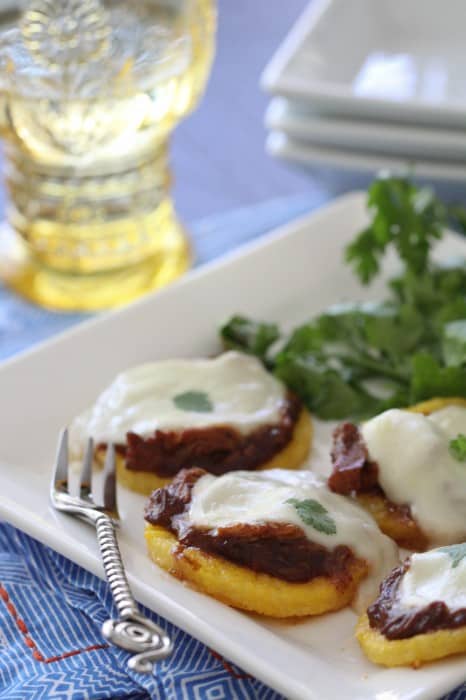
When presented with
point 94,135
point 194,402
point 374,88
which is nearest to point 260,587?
point 194,402

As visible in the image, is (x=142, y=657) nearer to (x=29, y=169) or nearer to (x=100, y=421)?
(x=100, y=421)

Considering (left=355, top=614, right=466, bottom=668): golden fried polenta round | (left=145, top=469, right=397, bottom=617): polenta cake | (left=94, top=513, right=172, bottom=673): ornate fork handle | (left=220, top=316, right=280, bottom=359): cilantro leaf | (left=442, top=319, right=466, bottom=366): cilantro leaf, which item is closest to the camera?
(left=94, top=513, right=172, bottom=673): ornate fork handle

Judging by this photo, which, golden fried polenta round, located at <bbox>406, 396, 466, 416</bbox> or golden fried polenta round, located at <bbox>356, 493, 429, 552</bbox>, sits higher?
golden fried polenta round, located at <bbox>406, 396, 466, 416</bbox>

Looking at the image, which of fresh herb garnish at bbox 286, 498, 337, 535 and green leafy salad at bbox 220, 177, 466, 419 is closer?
fresh herb garnish at bbox 286, 498, 337, 535

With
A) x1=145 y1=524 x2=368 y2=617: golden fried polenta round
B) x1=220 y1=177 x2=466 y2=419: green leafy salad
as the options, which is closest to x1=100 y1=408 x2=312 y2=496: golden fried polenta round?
x1=220 y1=177 x2=466 y2=419: green leafy salad

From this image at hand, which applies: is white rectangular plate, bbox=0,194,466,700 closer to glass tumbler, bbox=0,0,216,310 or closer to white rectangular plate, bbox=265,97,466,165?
white rectangular plate, bbox=265,97,466,165

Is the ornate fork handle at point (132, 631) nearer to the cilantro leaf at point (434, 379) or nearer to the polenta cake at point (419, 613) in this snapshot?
the polenta cake at point (419, 613)

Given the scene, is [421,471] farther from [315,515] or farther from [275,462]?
[275,462]

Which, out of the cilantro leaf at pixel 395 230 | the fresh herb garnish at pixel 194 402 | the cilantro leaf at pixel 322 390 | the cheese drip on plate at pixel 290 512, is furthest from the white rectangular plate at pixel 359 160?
the cheese drip on plate at pixel 290 512
